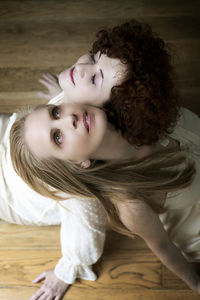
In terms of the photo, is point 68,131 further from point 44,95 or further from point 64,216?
point 44,95

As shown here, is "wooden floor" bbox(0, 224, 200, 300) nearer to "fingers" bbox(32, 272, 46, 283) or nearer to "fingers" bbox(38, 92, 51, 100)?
"fingers" bbox(32, 272, 46, 283)

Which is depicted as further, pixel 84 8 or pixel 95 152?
pixel 84 8

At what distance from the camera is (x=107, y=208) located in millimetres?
1155

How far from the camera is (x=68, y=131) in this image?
973mm

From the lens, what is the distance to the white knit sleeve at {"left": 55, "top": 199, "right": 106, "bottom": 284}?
121cm

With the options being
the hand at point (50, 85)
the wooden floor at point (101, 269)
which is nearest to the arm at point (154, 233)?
the wooden floor at point (101, 269)

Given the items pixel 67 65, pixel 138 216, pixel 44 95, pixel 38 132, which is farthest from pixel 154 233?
pixel 67 65

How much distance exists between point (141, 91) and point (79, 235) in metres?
0.54

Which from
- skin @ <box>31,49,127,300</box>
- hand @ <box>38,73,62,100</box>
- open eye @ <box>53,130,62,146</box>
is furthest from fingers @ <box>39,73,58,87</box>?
open eye @ <box>53,130,62,146</box>

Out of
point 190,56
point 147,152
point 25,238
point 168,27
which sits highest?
point 168,27

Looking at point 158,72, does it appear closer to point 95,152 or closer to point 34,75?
point 95,152

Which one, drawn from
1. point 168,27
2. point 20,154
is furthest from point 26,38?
point 20,154

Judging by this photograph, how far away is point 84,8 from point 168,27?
446 millimetres

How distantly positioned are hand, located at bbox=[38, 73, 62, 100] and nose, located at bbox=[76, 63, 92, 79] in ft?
1.90
